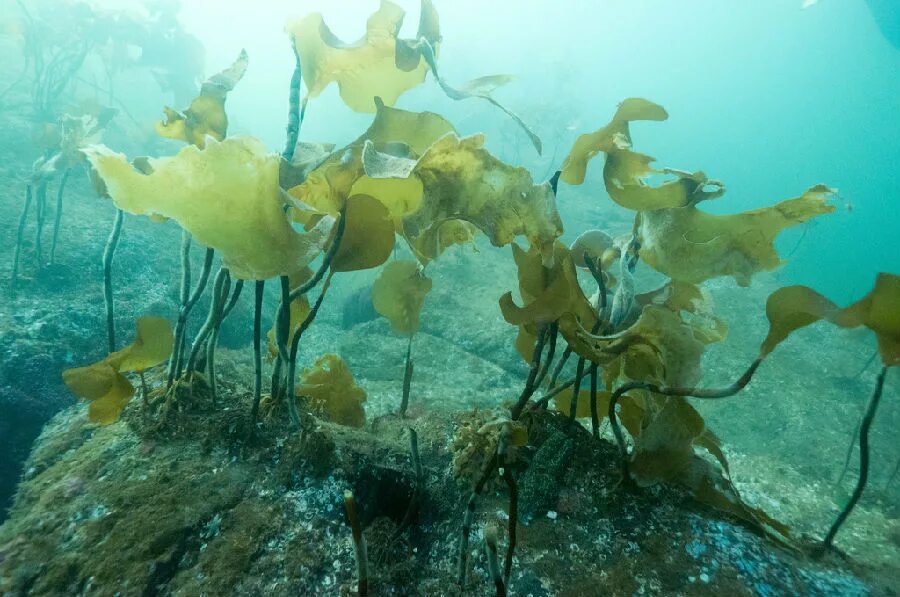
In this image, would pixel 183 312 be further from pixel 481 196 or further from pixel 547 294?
pixel 547 294

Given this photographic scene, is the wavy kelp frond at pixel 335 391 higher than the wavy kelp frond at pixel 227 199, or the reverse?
the wavy kelp frond at pixel 227 199

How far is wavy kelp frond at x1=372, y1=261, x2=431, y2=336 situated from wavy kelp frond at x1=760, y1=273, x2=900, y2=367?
4.14 ft

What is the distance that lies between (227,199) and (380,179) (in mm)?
424

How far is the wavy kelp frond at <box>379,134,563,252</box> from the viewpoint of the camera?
112 cm

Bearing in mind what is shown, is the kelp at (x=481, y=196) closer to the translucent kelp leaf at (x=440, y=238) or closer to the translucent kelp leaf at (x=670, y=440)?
the translucent kelp leaf at (x=440, y=238)

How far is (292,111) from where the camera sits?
129 centimetres

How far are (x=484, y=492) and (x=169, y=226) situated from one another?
264 inches

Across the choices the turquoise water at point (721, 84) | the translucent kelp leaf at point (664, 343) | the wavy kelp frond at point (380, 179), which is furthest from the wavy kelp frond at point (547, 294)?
the turquoise water at point (721, 84)

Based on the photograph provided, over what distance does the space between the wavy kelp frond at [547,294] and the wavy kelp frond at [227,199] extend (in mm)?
616

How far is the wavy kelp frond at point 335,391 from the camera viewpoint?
2025 millimetres

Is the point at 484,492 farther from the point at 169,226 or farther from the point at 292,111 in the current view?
the point at 169,226

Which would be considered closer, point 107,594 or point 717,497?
point 107,594

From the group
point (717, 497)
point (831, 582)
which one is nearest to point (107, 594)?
point (717, 497)

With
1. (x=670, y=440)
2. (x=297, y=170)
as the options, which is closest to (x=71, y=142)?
(x=297, y=170)
